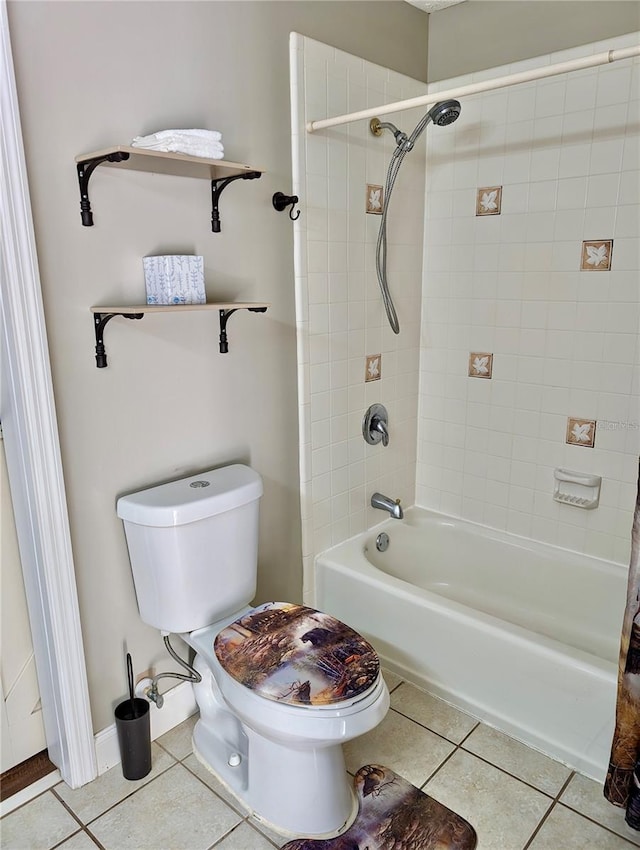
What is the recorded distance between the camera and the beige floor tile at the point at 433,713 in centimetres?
194

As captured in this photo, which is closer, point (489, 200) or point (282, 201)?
point (282, 201)

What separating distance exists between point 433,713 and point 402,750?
19cm

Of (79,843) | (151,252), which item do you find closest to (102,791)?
(79,843)

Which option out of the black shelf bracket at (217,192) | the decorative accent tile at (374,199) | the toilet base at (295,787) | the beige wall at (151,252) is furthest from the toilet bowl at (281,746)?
the decorative accent tile at (374,199)

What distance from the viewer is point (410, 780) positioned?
1.76 metres

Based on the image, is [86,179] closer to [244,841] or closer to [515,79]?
[515,79]

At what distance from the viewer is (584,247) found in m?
2.12

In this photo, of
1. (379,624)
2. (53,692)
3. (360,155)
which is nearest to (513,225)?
(360,155)

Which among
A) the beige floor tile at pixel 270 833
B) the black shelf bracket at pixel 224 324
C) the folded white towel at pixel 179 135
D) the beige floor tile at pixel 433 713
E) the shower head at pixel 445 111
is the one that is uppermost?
the shower head at pixel 445 111

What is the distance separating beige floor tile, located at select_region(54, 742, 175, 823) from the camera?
5.49 ft

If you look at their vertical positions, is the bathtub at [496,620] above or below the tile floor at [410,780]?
above

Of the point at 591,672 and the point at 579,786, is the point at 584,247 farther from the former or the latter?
the point at 579,786

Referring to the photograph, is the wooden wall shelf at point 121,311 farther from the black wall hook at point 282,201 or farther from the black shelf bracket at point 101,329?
the black wall hook at point 282,201

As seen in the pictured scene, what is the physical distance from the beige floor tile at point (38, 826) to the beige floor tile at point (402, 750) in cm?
76
